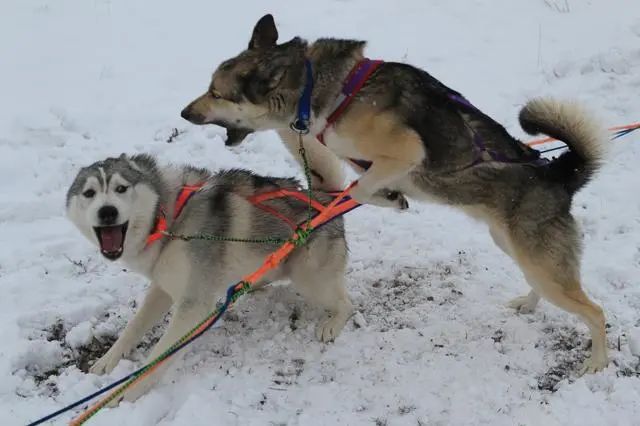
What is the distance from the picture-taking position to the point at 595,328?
3.74 meters

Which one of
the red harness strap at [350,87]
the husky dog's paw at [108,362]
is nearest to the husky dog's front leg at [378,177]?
the red harness strap at [350,87]

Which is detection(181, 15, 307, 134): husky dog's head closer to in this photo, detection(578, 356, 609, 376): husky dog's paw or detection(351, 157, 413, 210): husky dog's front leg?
detection(351, 157, 413, 210): husky dog's front leg

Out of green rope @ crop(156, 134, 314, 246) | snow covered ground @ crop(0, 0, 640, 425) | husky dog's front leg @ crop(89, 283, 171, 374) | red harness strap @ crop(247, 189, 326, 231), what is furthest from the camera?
red harness strap @ crop(247, 189, 326, 231)

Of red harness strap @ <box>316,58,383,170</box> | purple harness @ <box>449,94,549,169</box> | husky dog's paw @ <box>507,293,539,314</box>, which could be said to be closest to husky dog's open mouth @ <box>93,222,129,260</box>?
red harness strap @ <box>316,58,383,170</box>

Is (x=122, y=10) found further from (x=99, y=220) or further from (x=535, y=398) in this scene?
(x=535, y=398)

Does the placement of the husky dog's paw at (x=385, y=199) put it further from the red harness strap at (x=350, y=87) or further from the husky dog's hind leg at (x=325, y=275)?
the husky dog's hind leg at (x=325, y=275)

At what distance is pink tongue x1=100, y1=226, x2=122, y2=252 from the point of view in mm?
3696

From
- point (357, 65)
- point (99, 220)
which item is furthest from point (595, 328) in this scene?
point (99, 220)

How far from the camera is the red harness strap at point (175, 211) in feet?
12.7

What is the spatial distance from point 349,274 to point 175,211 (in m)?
1.70

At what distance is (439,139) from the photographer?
3.73 meters

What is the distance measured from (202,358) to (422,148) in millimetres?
2068

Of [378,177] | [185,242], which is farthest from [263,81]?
[185,242]

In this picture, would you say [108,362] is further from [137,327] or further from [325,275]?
[325,275]
